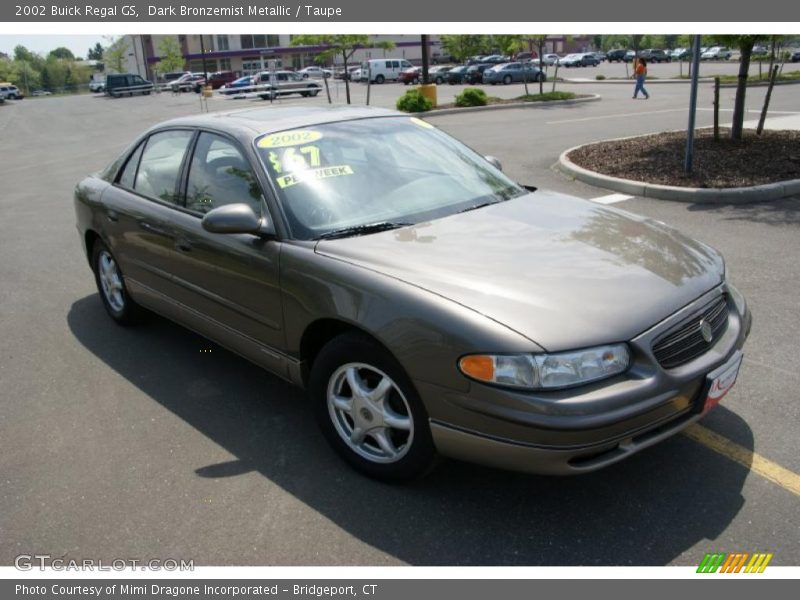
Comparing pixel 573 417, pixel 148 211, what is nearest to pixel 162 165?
pixel 148 211

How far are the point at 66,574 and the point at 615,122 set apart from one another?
1633 centimetres

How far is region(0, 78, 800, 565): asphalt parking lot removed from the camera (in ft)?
9.20

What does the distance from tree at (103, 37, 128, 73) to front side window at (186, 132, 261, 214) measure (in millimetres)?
100717

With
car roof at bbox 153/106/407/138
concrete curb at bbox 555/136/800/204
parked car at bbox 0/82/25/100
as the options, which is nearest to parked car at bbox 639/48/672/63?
parked car at bbox 0/82/25/100

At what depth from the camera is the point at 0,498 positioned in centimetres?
329

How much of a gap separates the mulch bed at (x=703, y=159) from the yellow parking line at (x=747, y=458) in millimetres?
5700

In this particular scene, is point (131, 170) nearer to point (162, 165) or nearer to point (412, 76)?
point (162, 165)

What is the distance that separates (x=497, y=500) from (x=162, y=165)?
3010 mm

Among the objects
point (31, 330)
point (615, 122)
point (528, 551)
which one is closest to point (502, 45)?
point (615, 122)

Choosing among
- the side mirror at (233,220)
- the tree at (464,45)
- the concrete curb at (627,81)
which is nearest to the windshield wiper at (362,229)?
the side mirror at (233,220)

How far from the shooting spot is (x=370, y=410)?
3.12 metres

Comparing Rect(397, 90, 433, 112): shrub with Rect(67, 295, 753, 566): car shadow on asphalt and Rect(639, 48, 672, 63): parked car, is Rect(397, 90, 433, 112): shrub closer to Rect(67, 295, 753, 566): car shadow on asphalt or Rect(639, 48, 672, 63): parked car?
Rect(67, 295, 753, 566): car shadow on asphalt

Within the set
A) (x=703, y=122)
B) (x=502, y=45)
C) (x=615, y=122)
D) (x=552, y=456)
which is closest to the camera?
(x=552, y=456)

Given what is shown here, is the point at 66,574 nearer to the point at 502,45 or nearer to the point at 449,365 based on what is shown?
the point at 449,365
